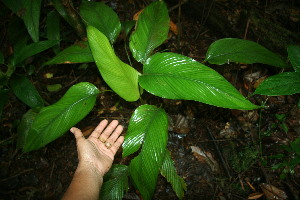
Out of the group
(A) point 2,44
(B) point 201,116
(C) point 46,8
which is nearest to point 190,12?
(B) point 201,116

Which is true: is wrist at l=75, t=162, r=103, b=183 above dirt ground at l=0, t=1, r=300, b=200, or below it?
above

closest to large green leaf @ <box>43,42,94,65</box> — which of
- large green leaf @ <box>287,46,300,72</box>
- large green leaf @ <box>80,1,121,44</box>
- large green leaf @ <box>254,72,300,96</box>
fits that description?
large green leaf @ <box>80,1,121,44</box>

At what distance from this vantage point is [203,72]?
3.66 feet

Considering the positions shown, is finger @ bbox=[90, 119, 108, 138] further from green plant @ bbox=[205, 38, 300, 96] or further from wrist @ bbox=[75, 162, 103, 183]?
green plant @ bbox=[205, 38, 300, 96]

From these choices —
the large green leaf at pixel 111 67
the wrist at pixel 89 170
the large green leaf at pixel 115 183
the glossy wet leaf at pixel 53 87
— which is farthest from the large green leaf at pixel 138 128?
the glossy wet leaf at pixel 53 87

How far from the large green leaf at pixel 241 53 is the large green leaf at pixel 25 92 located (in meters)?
1.31

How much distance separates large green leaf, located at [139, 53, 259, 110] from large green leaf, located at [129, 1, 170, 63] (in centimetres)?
26

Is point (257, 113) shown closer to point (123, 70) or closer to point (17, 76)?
point (123, 70)

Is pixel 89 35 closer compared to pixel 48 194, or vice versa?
pixel 89 35

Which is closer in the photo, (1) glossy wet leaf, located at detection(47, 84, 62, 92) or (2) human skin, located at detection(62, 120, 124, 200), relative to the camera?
(2) human skin, located at detection(62, 120, 124, 200)

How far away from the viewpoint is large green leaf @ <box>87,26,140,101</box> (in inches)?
45.0

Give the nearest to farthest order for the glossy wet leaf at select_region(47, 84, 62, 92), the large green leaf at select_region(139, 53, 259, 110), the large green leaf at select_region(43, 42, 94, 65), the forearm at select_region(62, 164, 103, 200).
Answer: the large green leaf at select_region(139, 53, 259, 110) < the forearm at select_region(62, 164, 103, 200) < the large green leaf at select_region(43, 42, 94, 65) < the glossy wet leaf at select_region(47, 84, 62, 92)

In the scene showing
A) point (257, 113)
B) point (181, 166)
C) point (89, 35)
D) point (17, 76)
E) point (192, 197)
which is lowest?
point (192, 197)

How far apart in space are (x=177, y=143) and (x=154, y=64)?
87 centimetres
